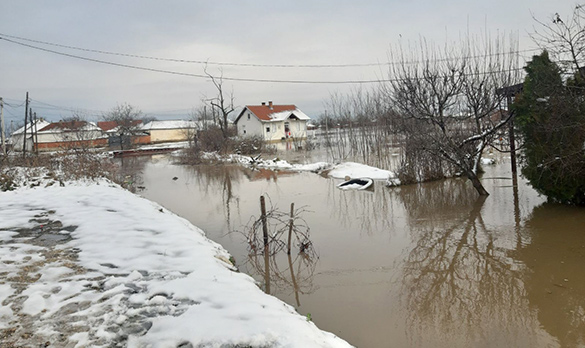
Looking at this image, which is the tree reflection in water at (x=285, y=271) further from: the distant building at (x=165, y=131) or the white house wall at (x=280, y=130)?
the distant building at (x=165, y=131)

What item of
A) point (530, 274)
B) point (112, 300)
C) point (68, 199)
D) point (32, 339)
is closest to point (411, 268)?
point (530, 274)

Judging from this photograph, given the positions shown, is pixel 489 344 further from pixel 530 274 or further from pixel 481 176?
pixel 481 176

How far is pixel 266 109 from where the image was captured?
5081 centimetres

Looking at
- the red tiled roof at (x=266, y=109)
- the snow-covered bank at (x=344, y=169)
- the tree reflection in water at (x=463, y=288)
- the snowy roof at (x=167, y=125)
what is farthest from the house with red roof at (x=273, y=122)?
the tree reflection in water at (x=463, y=288)

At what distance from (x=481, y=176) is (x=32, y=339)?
1604 centimetres

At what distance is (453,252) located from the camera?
292 inches

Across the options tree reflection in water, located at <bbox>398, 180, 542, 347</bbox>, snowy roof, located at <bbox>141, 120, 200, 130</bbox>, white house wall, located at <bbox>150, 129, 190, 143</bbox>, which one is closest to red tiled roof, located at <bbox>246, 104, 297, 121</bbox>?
snowy roof, located at <bbox>141, 120, 200, 130</bbox>

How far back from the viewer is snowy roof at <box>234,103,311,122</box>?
48.6 metres

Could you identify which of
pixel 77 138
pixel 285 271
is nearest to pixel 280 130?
pixel 77 138

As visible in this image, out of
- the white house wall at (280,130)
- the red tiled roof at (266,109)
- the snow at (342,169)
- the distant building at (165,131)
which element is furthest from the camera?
the distant building at (165,131)

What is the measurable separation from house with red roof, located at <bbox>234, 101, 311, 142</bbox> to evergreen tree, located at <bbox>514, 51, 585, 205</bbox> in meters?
37.5

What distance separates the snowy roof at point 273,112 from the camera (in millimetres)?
48594

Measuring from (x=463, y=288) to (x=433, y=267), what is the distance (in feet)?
3.05

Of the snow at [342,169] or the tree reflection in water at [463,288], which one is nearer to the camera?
the tree reflection in water at [463,288]
